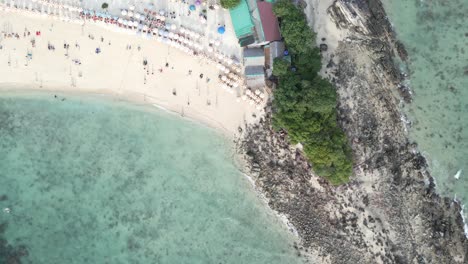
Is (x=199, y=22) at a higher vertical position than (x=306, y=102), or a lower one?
higher

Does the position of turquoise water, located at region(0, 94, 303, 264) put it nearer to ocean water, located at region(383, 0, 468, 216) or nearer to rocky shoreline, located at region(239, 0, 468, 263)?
rocky shoreline, located at region(239, 0, 468, 263)

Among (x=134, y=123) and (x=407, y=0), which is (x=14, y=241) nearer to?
(x=134, y=123)

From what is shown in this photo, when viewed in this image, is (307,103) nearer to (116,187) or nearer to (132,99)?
(132,99)

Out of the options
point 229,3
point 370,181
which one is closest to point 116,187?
point 229,3

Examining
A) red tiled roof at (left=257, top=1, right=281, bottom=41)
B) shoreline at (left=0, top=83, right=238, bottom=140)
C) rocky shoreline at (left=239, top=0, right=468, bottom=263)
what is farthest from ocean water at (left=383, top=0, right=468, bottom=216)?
shoreline at (left=0, top=83, right=238, bottom=140)

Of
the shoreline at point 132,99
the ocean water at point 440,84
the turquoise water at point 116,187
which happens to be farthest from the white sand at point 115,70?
the ocean water at point 440,84

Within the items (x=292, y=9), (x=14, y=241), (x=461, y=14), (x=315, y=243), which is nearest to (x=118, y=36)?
(x=292, y=9)
